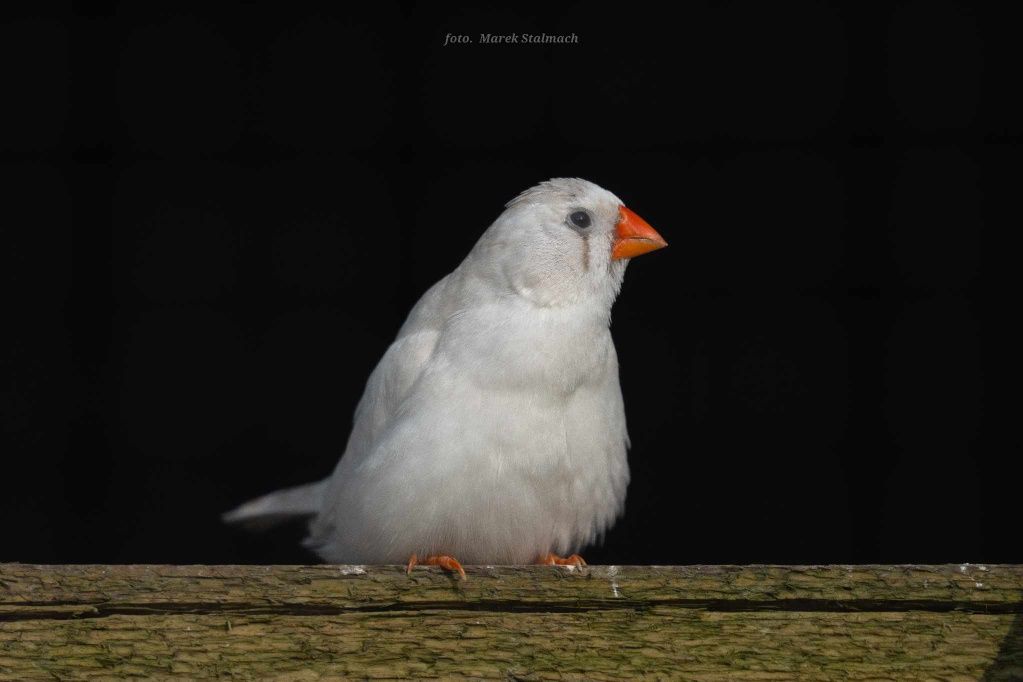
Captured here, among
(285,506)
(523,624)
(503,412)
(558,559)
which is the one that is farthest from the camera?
(285,506)

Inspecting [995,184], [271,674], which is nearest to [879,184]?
[995,184]

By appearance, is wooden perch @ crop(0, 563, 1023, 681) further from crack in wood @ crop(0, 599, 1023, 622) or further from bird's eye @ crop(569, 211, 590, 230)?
bird's eye @ crop(569, 211, 590, 230)

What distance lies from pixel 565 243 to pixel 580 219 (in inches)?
3.9

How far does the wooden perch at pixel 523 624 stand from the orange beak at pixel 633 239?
1291mm

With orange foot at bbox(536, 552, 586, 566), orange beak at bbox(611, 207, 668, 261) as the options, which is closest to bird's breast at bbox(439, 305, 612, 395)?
orange beak at bbox(611, 207, 668, 261)

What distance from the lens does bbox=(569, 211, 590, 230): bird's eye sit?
12.0 feet

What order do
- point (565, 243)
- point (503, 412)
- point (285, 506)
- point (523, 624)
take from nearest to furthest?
point (523, 624), point (503, 412), point (565, 243), point (285, 506)

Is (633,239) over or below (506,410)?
over

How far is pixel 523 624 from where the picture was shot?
2500 mm

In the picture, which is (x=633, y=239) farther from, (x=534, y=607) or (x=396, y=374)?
(x=534, y=607)

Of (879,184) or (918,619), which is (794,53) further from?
(918,619)

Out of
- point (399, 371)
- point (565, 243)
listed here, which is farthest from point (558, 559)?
point (565, 243)

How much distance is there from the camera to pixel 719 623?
249cm

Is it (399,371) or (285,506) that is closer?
(399,371)
